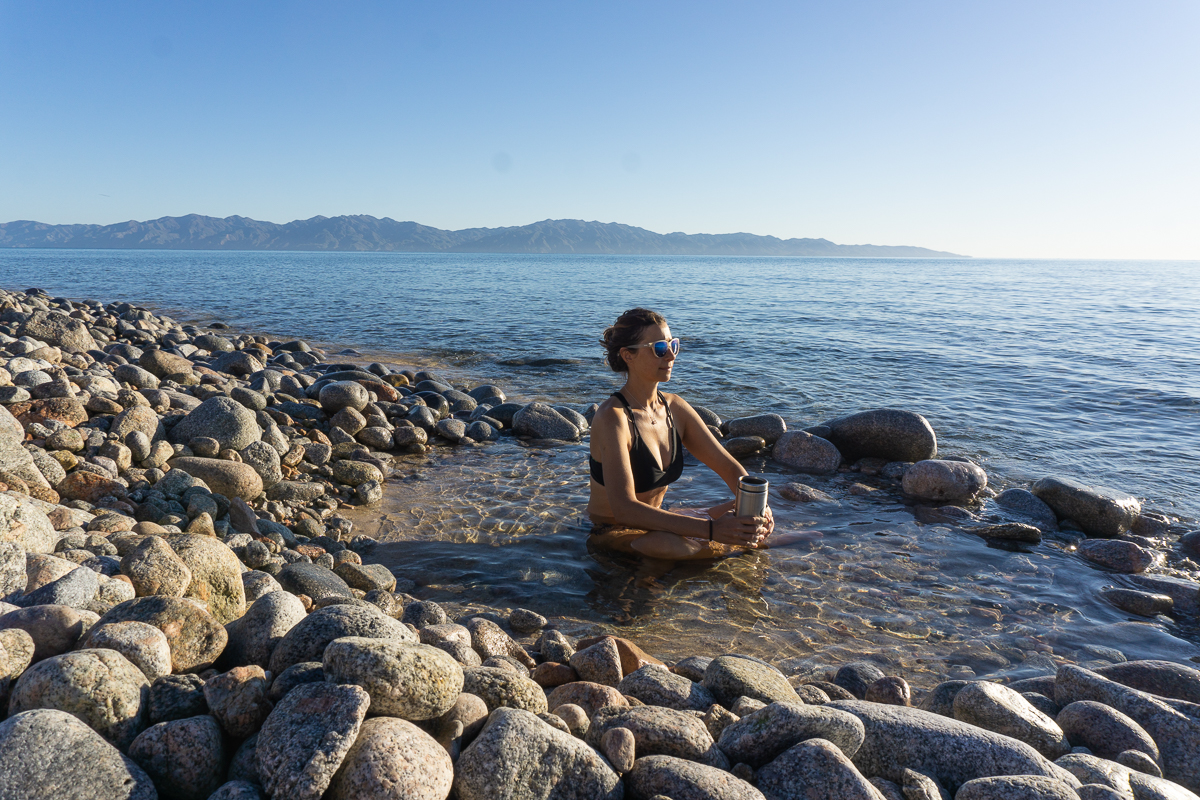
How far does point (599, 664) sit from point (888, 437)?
6.85 m

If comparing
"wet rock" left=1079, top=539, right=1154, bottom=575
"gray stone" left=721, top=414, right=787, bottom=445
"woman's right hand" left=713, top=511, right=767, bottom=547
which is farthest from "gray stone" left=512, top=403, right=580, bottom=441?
"wet rock" left=1079, top=539, right=1154, bottom=575

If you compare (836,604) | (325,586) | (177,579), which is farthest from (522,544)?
Result: (177,579)

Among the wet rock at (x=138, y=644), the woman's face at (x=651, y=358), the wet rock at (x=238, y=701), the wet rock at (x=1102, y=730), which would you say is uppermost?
the woman's face at (x=651, y=358)

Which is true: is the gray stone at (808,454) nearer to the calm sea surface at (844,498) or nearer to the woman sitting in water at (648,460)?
the calm sea surface at (844,498)

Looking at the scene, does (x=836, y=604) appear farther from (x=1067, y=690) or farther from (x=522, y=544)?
(x=522, y=544)

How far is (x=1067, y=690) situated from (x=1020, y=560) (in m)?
2.86

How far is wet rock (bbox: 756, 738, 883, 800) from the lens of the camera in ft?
7.98

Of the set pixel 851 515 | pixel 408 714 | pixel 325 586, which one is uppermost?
pixel 408 714

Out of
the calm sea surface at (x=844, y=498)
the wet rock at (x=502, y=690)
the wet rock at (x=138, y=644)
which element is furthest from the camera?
the calm sea surface at (x=844, y=498)

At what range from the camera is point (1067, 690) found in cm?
379

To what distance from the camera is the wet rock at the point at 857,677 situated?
4.14m

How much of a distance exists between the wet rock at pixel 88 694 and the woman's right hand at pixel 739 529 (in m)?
3.98

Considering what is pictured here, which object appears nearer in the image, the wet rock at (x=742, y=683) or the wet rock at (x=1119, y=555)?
the wet rock at (x=742, y=683)

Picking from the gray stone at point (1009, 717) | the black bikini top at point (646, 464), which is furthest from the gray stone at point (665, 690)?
the black bikini top at point (646, 464)
